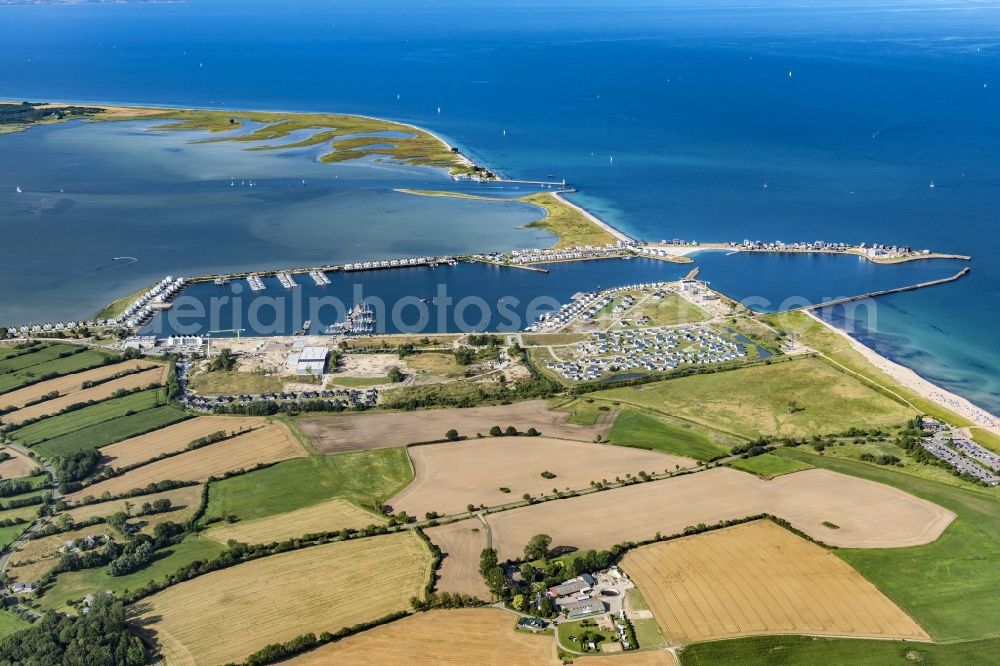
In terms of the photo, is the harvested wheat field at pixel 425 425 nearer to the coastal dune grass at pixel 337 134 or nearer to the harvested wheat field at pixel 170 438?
the harvested wheat field at pixel 170 438

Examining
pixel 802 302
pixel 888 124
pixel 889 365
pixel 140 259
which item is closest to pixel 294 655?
pixel 889 365

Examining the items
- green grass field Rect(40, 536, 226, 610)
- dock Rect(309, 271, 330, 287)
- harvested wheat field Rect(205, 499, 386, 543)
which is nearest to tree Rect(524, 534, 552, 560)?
harvested wheat field Rect(205, 499, 386, 543)

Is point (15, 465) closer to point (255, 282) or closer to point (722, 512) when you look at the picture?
point (255, 282)

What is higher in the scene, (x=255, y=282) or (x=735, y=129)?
(x=735, y=129)

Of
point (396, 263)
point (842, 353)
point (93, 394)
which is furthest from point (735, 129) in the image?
point (93, 394)

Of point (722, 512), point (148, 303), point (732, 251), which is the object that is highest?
point (732, 251)

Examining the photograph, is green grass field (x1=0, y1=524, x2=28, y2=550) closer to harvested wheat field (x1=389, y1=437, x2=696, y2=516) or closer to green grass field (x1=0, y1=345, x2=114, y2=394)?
green grass field (x1=0, y1=345, x2=114, y2=394)
